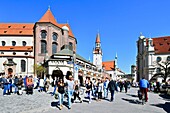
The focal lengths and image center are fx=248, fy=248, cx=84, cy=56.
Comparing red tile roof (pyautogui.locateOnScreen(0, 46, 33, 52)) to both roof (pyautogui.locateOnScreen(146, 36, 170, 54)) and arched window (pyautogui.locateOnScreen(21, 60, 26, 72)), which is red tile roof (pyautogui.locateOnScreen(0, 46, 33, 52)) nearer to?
arched window (pyautogui.locateOnScreen(21, 60, 26, 72))

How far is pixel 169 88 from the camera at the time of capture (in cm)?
2603

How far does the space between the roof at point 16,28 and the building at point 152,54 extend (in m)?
36.8

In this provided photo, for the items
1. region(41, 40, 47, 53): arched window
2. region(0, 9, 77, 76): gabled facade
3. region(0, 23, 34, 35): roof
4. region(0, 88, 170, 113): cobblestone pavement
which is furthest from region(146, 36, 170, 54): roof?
region(0, 88, 170, 113): cobblestone pavement

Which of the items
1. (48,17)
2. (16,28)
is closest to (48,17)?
(48,17)

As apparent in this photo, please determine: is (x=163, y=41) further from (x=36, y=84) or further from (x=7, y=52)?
(x=36, y=84)

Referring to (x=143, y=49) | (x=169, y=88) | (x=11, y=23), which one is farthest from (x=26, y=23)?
(x=169, y=88)

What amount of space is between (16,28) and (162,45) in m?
45.6

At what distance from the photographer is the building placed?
7606 cm

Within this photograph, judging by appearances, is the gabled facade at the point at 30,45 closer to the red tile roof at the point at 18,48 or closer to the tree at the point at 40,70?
the red tile roof at the point at 18,48

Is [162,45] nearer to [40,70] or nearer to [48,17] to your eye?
[48,17]

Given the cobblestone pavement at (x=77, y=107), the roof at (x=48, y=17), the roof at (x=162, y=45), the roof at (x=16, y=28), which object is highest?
the roof at (x=48, y=17)

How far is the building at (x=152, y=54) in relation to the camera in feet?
250

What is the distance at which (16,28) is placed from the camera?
→ 7206cm

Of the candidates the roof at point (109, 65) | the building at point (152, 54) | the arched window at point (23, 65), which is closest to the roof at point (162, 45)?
the building at point (152, 54)
